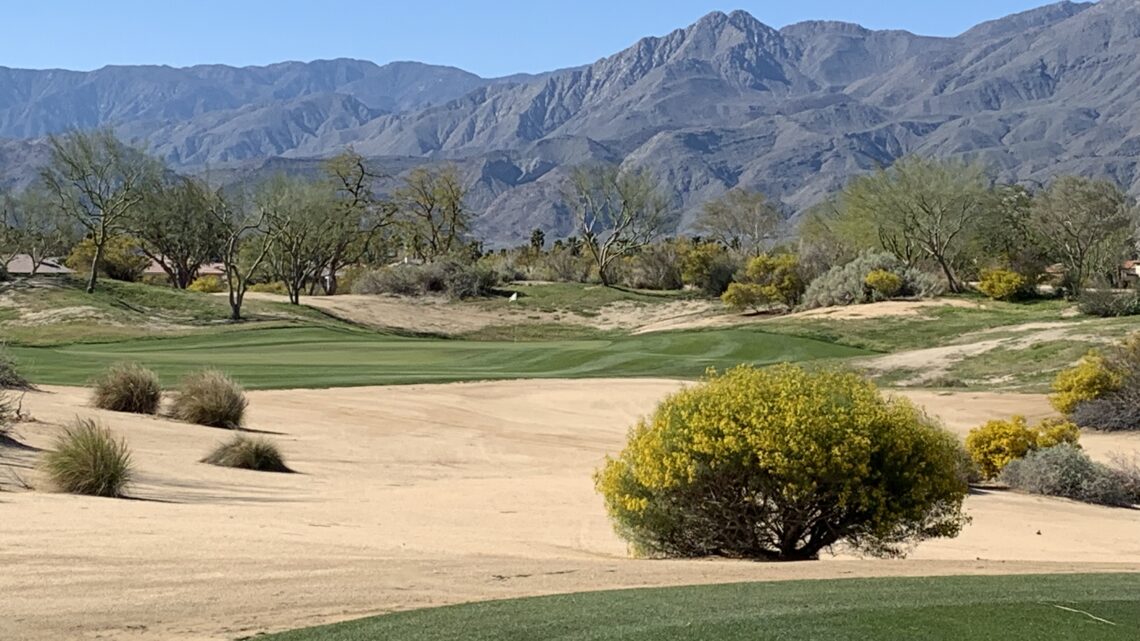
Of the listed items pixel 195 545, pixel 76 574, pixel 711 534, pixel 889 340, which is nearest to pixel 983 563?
pixel 711 534

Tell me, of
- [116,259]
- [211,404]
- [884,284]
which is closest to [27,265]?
[116,259]

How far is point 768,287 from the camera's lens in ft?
206

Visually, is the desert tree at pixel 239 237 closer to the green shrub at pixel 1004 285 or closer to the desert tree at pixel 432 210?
the desert tree at pixel 432 210

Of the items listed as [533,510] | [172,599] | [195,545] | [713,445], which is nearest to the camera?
[172,599]

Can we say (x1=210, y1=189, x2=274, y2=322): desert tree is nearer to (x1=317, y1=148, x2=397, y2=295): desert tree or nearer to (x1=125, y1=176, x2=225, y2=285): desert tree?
(x1=125, y1=176, x2=225, y2=285): desert tree

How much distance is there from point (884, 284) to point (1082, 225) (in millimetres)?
11067

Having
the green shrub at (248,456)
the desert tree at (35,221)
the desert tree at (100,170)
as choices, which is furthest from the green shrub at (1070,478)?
the desert tree at (35,221)

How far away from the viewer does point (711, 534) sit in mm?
13492

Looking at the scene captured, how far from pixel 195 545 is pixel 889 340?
40.3m

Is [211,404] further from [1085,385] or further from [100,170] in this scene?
[100,170]

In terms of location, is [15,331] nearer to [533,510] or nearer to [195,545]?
[533,510]

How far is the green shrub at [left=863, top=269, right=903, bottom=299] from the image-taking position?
5741 cm

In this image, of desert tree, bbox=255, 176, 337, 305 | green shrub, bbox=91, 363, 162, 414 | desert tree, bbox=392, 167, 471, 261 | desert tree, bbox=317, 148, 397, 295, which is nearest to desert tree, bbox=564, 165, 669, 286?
desert tree, bbox=392, 167, 471, 261

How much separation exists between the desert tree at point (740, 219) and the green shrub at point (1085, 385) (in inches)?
3291
